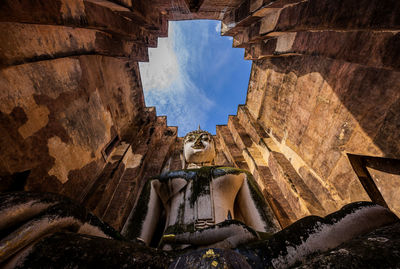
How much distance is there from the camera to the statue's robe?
6.70ft

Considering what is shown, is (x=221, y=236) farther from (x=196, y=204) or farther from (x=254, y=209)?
(x=254, y=209)

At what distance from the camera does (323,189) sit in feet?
8.82

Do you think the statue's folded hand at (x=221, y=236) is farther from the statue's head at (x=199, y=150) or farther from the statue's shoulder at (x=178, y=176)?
the statue's head at (x=199, y=150)

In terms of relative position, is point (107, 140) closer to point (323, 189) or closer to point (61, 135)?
point (61, 135)

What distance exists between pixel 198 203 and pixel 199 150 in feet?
4.68

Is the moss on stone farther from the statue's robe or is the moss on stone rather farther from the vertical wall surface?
the vertical wall surface

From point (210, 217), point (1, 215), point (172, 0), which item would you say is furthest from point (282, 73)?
point (1, 215)

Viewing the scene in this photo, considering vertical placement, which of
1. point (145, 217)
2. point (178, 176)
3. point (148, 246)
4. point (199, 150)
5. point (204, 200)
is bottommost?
point (148, 246)

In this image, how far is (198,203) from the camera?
2.31 meters

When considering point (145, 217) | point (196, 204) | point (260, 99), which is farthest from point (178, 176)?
point (260, 99)

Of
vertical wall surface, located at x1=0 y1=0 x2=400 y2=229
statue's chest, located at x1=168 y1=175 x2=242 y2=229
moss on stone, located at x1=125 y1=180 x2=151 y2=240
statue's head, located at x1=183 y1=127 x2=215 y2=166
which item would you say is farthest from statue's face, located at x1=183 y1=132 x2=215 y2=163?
vertical wall surface, located at x1=0 y1=0 x2=400 y2=229

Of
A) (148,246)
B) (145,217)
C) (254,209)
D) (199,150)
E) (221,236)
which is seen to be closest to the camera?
(148,246)

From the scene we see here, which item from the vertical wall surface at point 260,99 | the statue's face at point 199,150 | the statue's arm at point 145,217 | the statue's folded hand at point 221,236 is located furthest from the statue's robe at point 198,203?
the vertical wall surface at point 260,99

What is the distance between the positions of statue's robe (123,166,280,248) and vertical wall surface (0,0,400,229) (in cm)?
121
